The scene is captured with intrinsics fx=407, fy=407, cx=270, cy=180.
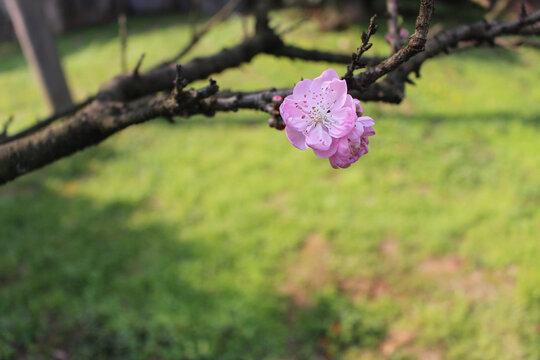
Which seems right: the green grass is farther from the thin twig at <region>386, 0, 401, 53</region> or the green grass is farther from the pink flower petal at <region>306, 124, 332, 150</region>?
the pink flower petal at <region>306, 124, 332, 150</region>

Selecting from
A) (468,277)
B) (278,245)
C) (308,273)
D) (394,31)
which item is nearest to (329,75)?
(394,31)

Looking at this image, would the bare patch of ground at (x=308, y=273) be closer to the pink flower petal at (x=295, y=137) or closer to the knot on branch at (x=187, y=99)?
the knot on branch at (x=187, y=99)

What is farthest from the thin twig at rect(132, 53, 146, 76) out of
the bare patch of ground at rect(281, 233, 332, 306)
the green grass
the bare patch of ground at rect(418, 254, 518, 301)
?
the bare patch of ground at rect(418, 254, 518, 301)

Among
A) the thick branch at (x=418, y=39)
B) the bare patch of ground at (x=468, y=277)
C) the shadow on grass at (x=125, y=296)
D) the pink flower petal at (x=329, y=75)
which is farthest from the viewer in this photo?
the bare patch of ground at (x=468, y=277)

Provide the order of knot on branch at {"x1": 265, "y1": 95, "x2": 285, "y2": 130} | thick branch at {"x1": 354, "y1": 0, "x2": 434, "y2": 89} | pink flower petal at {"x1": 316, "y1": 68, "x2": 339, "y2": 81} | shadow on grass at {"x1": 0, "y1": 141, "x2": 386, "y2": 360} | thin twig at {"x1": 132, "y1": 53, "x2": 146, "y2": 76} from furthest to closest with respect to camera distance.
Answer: shadow on grass at {"x1": 0, "y1": 141, "x2": 386, "y2": 360} → thin twig at {"x1": 132, "y1": 53, "x2": 146, "y2": 76} → knot on branch at {"x1": 265, "y1": 95, "x2": 285, "y2": 130} → pink flower petal at {"x1": 316, "y1": 68, "x2": 339, "y2": 81} → thick branch at {"x1": 354, "y1": 0, "x2": 434, "y2": 89}

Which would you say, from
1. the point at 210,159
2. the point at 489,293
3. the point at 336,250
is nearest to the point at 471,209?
the point at 489,293

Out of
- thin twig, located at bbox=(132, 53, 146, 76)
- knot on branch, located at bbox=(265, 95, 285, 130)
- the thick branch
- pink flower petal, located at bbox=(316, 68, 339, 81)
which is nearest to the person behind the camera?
the thick branch

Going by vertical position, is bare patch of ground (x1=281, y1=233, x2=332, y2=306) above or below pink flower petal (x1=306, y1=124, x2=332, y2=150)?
below

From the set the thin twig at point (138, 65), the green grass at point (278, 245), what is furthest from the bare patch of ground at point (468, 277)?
the thin twig at point (138, 65)

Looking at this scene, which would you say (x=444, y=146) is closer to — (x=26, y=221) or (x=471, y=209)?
(x=471, y=209)

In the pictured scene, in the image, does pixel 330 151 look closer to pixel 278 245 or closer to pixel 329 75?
pixel 329 75
